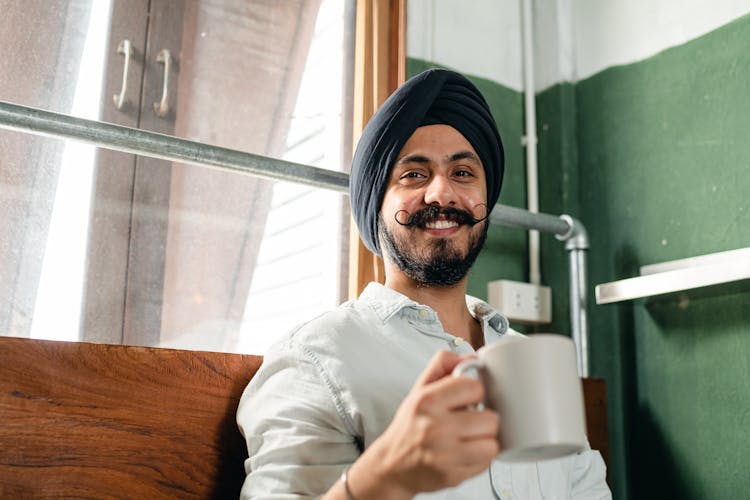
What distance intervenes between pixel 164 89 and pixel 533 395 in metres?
1.14

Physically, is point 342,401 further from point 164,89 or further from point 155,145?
point 164,89

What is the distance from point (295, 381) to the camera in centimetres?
96

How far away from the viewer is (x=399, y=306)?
1077mm

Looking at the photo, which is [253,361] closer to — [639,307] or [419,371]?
[419,371]

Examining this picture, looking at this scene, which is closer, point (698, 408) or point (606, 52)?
point (698, 408)

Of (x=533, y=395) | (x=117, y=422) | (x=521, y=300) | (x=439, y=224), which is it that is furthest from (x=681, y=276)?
(x=117, y=422)

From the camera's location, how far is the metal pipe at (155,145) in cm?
104

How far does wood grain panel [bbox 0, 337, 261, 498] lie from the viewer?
2.81ft

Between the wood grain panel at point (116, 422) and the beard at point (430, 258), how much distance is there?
11.8 inches

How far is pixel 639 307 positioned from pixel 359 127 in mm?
704

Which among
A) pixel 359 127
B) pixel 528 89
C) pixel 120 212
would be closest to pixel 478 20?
pixel 528 89

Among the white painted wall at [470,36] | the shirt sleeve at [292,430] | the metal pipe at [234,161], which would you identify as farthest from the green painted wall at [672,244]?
the shirt sleeve at [292,430]

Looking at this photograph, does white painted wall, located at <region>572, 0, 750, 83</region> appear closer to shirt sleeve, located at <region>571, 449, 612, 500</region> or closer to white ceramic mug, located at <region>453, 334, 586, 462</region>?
shirt sleeve, located at <region>571, 449, 612, 500</region>

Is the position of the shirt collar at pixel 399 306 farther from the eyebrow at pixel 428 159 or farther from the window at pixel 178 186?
the window at pixel 178 186
